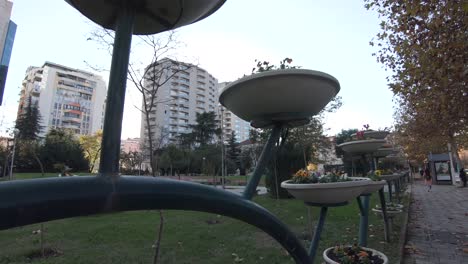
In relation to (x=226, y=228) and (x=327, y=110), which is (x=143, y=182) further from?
(x=327, y=110)

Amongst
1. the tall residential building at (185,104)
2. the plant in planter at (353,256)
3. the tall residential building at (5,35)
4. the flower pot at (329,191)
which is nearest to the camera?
the flower pot at (329,191)

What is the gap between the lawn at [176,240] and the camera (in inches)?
158

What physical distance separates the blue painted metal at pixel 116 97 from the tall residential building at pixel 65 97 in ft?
226

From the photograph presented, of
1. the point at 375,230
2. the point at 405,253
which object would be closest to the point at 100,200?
the point at 405,253

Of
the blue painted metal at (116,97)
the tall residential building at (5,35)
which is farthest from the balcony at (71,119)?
the blue painted metal at (116,97)

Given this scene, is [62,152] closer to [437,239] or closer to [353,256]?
[437,239]

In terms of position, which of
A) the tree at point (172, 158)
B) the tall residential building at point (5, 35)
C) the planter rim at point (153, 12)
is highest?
the tall residential building at point (5, 35)

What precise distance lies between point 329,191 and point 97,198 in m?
1.61

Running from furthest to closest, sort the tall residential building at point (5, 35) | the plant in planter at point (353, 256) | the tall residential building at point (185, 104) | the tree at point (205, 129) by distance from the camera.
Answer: the tall residential building at point (185, 104) → the tree at point (205, 129) → the tall residential building at point (5, 35) → the plant in planter at point (353, 256)

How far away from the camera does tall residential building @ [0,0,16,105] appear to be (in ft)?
101

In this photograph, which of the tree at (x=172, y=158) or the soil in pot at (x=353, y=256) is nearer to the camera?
the soil in pot at (x=353, y=256)

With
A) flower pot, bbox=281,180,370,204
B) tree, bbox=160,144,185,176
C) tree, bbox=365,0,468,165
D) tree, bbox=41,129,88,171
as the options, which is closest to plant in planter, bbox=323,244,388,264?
flower pot, bbox=281,180,370,204

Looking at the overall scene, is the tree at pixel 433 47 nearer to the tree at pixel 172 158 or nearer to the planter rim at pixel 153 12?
the planter rim at pixel 153 12

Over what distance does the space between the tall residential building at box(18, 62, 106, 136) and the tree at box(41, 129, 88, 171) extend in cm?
2932
